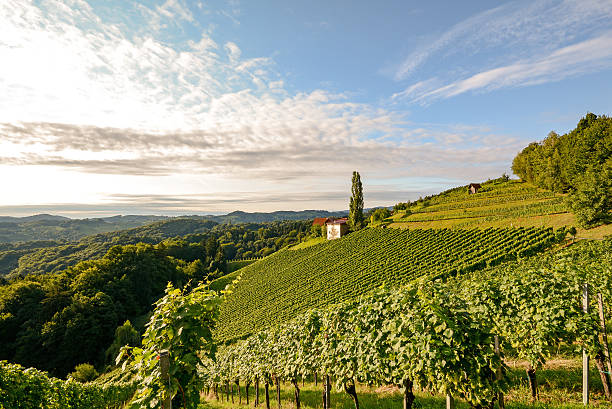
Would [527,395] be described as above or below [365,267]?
above

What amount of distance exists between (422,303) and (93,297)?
58763mm

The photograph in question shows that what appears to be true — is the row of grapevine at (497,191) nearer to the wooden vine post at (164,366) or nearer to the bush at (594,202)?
the bush at (594,202)

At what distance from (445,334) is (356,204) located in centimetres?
7098

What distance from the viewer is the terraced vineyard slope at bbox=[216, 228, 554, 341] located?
33.4 metres

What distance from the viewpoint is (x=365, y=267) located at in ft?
148

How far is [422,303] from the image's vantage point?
5.11 metres

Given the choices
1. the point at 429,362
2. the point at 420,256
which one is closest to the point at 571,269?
the point at 429,362

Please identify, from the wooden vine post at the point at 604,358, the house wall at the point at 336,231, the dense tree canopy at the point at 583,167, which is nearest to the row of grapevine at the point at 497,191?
the dense tree canopy at the point at 583,167

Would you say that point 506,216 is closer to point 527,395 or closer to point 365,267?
point 365,267

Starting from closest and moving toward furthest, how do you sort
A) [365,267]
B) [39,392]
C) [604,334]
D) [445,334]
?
[445,334] → [604,334] → [39,392] → [365,267]

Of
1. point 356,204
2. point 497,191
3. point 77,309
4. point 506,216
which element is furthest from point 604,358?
point 497,191

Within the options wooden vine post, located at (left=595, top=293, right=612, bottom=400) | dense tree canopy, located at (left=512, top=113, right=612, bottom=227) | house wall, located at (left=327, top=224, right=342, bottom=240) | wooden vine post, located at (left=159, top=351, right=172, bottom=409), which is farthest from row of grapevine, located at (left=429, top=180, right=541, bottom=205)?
wooden vine post, located at (left=159, top=351, right=172, bottom=409)

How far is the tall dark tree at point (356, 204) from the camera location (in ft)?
241

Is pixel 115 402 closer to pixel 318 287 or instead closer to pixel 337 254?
pixel 318 287
